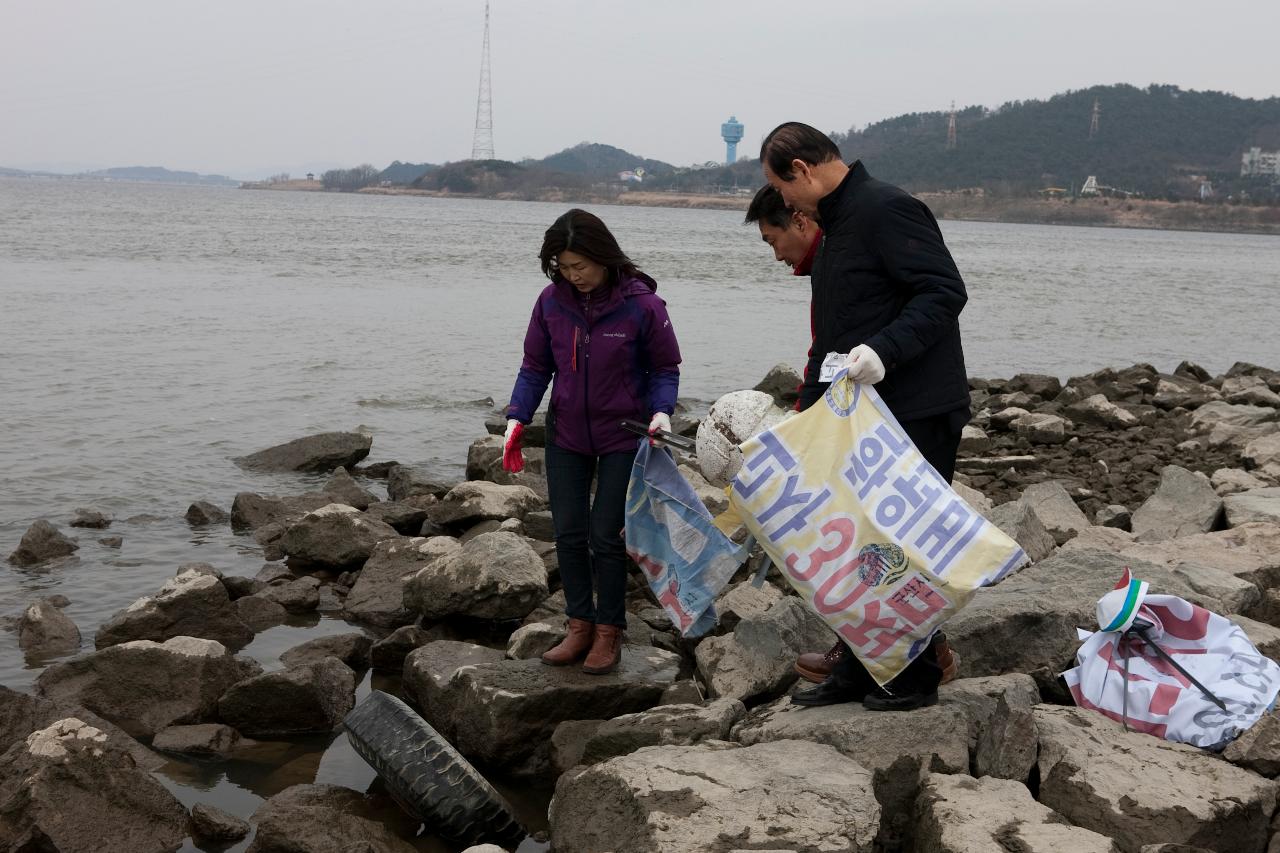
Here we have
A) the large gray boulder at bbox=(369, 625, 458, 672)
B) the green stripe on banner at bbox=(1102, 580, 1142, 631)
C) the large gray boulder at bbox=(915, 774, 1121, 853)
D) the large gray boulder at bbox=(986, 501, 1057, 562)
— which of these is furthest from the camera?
the large gray boulder at bbox=(986, 501, 1057, 562)

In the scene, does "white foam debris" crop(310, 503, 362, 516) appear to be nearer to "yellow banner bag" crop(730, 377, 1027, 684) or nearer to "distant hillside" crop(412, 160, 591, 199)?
"yellow banner bag" crop(730, 377, 1027, 684)

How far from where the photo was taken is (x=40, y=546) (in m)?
8.06

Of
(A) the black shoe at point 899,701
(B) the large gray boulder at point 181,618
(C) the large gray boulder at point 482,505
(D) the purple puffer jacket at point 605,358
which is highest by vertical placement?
(D) the purple puffer jacket at point 605,358

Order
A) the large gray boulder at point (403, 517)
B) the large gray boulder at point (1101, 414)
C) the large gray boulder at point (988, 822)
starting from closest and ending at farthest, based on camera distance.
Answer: the large gray boulder at point (988, 822) → the large gray boulder at point (403, 517) → the large gray boulder at point (1101, 414)

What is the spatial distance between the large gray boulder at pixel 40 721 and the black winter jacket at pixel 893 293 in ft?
10.1

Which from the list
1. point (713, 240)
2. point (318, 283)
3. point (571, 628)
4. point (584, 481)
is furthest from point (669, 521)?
point (713, 240)

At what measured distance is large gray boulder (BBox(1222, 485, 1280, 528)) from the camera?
6.95 metres

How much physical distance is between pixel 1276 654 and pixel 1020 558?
173cm

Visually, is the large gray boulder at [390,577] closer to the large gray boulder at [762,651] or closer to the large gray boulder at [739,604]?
the large gray boulder at [739,604]

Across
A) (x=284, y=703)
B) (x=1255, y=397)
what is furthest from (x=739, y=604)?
(x=1255, y=397)

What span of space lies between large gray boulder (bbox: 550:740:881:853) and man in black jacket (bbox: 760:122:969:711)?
0.50m

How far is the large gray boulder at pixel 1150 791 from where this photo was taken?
3.55 metres

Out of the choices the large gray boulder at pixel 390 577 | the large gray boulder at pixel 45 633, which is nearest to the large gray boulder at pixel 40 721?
the large gray boulder at pixel 45 633

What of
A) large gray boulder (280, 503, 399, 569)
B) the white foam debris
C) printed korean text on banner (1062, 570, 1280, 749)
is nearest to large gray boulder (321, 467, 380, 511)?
the white foam debris
